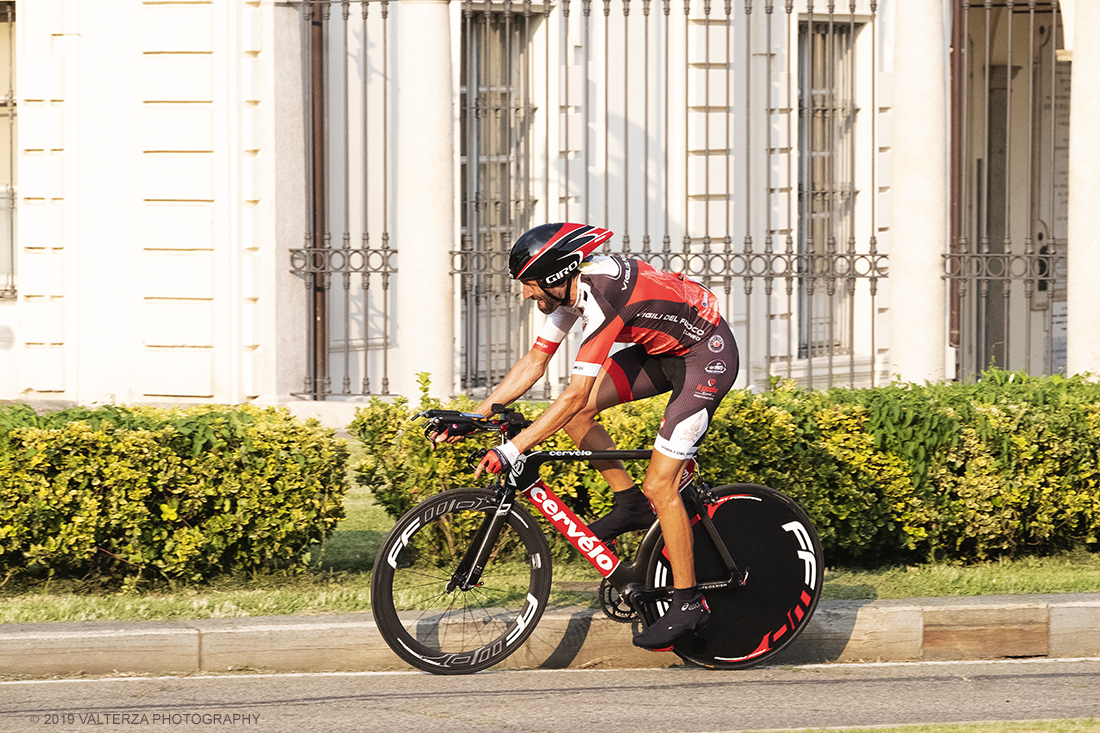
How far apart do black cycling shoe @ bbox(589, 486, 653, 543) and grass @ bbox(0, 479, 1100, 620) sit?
0.53 metres

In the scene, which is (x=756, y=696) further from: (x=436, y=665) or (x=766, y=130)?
(x=766, y=130)

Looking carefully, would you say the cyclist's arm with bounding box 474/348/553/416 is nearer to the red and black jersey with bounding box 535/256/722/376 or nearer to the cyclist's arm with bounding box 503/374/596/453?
the red and black jersey with bounding box 535/256/722/376

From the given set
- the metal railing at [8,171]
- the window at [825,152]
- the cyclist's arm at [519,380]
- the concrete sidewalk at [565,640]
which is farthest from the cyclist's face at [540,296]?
the window at [825,152]

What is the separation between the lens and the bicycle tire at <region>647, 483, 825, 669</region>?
5.47m

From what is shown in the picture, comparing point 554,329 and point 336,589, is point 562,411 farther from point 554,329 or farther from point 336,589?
point 336,589

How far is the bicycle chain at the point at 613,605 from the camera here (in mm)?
5426

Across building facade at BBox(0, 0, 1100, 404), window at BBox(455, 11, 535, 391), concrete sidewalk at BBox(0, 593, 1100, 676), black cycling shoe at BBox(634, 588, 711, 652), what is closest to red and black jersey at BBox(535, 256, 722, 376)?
black cycling shoe at BBox(634, 588, 711, 652)

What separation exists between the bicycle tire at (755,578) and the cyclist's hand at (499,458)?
86 centimetres

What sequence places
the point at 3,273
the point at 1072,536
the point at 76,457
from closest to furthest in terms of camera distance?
the point at 76,457 < the point at 1072,536 < the point at 3,273

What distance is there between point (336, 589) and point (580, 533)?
1497mm

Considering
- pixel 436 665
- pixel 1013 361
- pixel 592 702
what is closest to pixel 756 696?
pixel 592 702

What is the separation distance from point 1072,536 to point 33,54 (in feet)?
29.9

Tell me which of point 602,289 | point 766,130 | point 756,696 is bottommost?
point 756,696

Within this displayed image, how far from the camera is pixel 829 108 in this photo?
13422 mm
